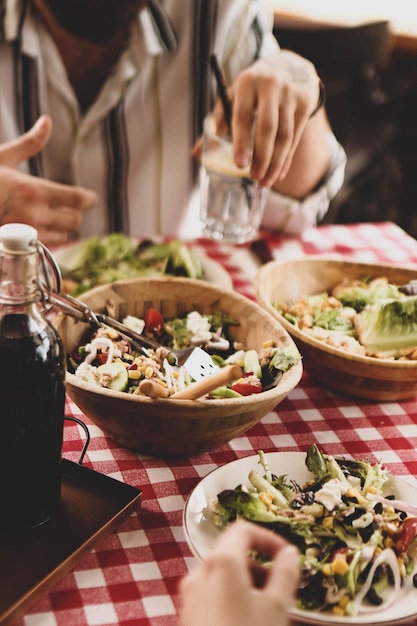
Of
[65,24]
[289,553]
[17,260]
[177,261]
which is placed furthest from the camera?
[65,24]

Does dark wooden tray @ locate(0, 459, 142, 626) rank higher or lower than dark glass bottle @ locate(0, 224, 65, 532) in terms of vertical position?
lower

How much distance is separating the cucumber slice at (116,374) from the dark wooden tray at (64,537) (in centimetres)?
13

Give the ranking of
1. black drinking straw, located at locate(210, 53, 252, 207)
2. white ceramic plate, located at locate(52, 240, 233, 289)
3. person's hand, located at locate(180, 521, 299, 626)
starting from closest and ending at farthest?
person's hand, located at locate(180, 521, 299, 626)
white ceramic plate, located at locate(52, 240, 233, 289)
black drinking straw, located at locate(210, 53, 252, 207)

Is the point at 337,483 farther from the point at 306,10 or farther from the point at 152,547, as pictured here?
the point at 306,10

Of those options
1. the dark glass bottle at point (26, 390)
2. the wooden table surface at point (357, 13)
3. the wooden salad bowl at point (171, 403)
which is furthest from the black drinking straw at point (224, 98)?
the wooden table surface at point (357, 13)

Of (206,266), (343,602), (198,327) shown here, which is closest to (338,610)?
(343,602)

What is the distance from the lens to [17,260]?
808 mm

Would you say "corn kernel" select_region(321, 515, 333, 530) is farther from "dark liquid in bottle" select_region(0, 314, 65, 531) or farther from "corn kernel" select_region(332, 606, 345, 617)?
"dark liquid in bottle" select_region(0, 314, 65, 531)

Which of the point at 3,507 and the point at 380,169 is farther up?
the point at 3,507

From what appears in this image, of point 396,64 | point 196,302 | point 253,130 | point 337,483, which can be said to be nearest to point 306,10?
point 396,64

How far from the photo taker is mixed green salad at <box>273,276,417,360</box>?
1380 millimetres

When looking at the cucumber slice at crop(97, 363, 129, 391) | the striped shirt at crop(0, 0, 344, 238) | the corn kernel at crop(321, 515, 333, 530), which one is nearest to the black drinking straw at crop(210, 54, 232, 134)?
the striped shirt at crop(0, 0, 344, 238)

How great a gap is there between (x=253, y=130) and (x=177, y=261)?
0.38m

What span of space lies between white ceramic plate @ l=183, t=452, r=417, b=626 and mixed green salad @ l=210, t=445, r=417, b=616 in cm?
1
